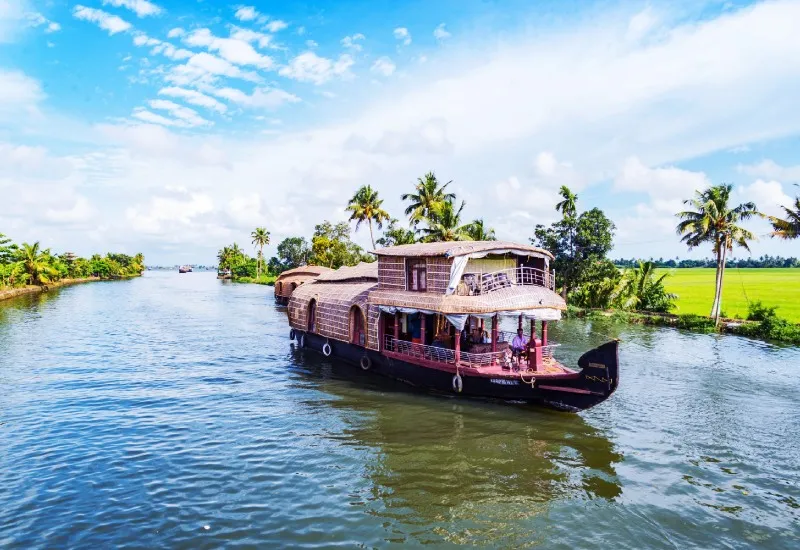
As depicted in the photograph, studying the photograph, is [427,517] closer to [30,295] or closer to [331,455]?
[331,455]

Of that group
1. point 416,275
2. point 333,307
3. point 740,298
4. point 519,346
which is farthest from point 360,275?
point 740,298

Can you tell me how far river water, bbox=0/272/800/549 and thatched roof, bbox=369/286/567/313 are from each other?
11.4 ft

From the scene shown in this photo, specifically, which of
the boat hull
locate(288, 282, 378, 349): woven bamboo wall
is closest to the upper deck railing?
the boat hull

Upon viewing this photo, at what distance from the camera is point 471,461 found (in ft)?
41.3

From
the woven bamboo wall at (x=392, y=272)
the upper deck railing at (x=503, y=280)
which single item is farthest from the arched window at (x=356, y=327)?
the upper deck railing at (x=503, y=280)

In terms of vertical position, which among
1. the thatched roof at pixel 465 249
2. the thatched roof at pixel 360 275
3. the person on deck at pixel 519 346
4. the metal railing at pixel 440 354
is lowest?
the metal railing at pixel 440 354

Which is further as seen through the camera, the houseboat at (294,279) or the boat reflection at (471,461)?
the houseboat at (294,279)

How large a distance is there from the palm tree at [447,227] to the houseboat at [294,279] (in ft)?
46.0

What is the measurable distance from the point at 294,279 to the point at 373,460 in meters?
38.4

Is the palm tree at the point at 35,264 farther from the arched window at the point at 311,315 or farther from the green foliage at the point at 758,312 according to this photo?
the green foliage at the point at 758,312

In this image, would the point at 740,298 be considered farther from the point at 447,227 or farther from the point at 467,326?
the point at 467,326

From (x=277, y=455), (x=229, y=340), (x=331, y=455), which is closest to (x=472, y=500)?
(x=331, y=455)

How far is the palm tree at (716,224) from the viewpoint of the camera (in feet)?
106

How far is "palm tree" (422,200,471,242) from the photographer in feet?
119
